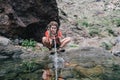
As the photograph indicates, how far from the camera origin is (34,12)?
49.4 feet

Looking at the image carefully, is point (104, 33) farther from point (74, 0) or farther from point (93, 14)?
point (74, 0)

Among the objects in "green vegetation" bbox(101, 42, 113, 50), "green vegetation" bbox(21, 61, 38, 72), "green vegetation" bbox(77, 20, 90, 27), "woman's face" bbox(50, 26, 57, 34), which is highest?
"green vegetation" bbox(77, 20, 90, 27)

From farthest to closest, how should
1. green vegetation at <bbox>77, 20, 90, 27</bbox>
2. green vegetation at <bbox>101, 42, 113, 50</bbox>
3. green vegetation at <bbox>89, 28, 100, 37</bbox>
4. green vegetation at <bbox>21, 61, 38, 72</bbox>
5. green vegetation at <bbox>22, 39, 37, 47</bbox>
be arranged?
green vegetation at <bbox>77, 20, 90, 27</bbox>, green vegetation at <bbox>89, 28, 100, 37</bbox>, green vegetation at <bbox>101, 42, 113, 50</bbox>, green vegetation at <bbox>22, 39, 37, 47</bbox>, green vegetation at <bbox>21, 61, 38, 72</bbox>

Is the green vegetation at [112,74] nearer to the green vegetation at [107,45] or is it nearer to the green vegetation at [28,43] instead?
the green vegetation at [28,43]

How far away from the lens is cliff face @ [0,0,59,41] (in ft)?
46.2

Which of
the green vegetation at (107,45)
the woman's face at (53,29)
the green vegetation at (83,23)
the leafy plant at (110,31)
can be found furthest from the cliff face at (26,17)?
the leafy plant at (110,31)

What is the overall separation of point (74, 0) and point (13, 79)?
61.3 ft

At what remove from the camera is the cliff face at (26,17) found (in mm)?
14070

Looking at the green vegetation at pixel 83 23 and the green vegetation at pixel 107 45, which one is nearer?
the green vegetation at pixel 107 45

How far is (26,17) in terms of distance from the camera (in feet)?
48.8

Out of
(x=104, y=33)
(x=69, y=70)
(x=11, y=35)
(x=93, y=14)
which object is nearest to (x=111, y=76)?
(x=69, y=70)

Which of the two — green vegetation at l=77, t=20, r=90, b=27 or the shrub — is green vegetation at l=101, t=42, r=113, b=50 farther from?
green vegetation at l=77, t=20, r=90, b=27

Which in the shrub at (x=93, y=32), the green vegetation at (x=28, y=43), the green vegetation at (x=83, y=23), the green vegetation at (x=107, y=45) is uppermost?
the green vegetation at (x=83, y=23)

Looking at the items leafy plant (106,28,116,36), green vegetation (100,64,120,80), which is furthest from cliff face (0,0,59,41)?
green vegetation (100,64,120,80)
